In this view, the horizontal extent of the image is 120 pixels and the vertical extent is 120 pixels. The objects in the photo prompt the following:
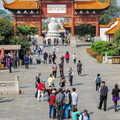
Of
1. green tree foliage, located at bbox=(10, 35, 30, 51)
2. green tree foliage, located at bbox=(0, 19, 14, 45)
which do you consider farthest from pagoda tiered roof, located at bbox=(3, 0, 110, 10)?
green tree foliage, located at bbox=(10, 35, 30, 51)

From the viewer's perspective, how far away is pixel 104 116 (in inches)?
623

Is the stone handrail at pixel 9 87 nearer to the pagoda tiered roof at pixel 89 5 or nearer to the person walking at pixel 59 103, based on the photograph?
the person walking at pixel 59 103

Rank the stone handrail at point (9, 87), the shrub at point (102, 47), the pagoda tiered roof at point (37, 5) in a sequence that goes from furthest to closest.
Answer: the pagoda tiered roof at point (37, 5) < the shrub at point (102, 47) < the stone handrail at point (9, 87)

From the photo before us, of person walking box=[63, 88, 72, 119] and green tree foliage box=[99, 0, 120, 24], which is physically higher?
green tree foliage box=[99, 0, 120, 24]

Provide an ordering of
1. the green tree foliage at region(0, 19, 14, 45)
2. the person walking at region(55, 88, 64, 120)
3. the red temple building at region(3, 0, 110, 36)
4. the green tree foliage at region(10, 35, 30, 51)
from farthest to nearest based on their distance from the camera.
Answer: the red temple building at region(3, 0, 110, 36), the green tree foliage at region(0, 19, 14, 45), the green tree foliage at region(10, 35, 30, 51), the person walking at region(55, 88, 64, 120)

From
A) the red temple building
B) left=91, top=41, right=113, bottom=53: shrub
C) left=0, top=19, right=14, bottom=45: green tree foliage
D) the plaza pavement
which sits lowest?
the plaza pavement

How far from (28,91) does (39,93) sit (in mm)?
2927

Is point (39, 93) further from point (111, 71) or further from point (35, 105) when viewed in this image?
point (111, 71)

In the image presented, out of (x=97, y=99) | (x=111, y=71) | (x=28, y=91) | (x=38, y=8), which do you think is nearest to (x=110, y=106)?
(x=97, y=99)

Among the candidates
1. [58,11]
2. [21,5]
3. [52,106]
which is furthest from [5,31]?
[52,106]

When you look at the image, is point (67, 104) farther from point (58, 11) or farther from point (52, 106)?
point (58, 11)

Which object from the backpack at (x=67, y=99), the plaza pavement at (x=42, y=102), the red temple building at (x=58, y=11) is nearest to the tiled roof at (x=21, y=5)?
the red temple building at (x=58, y=11)

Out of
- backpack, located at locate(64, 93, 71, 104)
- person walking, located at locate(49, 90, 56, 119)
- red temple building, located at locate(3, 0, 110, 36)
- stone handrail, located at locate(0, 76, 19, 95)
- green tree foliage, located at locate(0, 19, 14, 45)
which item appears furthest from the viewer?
red temple building, located at locate(3, 0, 110, 36)

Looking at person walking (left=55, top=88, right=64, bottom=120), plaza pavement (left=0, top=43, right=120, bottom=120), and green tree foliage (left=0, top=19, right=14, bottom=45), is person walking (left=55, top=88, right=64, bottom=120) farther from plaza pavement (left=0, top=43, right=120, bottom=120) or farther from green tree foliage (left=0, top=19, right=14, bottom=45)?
green tree foliage (left=0, top=19, right=14, bottom=45)
